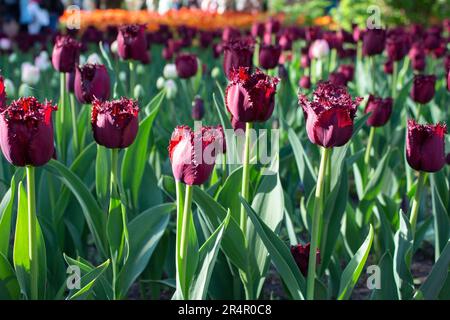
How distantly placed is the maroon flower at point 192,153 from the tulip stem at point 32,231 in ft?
1.00

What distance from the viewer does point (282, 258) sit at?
5.28 feet

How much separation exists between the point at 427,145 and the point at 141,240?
81cm

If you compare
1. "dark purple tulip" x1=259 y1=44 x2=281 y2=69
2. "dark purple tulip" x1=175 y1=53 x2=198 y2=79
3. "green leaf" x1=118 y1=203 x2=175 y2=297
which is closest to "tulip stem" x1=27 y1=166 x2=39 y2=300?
"green leaf" x1=118 y1=203 x2=175 y2=297

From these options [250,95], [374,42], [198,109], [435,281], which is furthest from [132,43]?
[435,281]

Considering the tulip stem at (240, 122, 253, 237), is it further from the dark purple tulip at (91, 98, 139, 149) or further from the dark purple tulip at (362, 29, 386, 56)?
the dark purple tulip at (362, 29, 386, 56)

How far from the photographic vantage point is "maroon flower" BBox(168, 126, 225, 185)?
1.35 m

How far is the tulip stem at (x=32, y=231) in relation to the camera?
1422 mm

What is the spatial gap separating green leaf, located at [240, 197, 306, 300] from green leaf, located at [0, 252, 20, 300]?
0.61 meters

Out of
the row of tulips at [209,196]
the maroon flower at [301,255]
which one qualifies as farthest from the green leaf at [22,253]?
the maroon flower at [301,255]

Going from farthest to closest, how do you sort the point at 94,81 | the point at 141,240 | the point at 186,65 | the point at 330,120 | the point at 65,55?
the point at 186,65
the point at 65,55
the point at 94,81
the point at 141,240
the point at 330,120

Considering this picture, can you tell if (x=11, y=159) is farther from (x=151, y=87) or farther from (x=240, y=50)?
(x=151, y=87)

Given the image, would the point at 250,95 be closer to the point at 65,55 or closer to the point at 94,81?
the point at 94,81

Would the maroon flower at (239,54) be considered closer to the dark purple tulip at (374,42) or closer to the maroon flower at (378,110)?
the maroon flower at (378,110)

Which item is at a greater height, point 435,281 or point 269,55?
point 269,55
